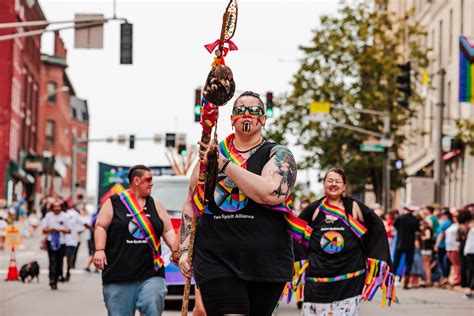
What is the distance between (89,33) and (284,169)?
19720mm

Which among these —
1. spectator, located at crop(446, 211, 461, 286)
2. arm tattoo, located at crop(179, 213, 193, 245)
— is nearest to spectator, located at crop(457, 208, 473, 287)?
spectator, located at crop(446, 211, 461, 286)

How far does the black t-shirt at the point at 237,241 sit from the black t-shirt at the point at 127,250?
3.11 meters

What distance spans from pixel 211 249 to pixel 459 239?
1835cm

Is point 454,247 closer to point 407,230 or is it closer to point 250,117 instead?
point 407,230

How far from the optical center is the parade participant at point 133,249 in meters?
9.84

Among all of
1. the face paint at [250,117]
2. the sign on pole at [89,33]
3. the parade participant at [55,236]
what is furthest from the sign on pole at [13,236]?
the face paint at [250,117]

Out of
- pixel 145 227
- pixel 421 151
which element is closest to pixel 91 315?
pixel 145 227

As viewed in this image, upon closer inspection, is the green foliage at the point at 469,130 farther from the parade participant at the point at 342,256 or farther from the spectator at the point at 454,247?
the parade participant at the point at 342,256

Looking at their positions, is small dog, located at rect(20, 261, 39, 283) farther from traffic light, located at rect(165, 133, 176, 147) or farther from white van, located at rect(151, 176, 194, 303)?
traffic light, located at rect(165, 133, 176, 147)

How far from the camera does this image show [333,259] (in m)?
10.4

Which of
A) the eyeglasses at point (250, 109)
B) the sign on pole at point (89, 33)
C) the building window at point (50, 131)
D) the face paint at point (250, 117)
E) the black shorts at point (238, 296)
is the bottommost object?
the black shorts at point (238, 296)

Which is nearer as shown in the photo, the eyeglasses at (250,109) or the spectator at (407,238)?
the eyeglasses at (250,109)

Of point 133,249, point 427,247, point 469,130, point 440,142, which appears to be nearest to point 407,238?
point 427,247

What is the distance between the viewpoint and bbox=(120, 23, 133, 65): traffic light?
2698 centimetres
